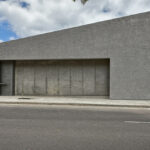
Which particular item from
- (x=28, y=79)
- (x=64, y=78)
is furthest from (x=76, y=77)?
(x=28, y=79)

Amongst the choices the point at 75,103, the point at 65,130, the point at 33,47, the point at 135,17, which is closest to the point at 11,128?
the point at 65,130

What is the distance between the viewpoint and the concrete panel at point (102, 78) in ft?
44.3

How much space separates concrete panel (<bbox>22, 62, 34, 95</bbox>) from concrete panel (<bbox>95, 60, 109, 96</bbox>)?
5.94m

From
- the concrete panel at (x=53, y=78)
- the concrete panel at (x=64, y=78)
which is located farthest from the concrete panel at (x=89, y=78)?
the concrete panel at (x=53, y=78)

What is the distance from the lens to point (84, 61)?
44.9ft

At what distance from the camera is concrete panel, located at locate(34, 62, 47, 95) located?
1417 cm

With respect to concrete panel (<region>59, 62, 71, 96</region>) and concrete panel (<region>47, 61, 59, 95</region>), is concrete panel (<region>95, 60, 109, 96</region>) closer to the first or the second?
concrete panel (<region>59, 62, 71, 96</region>)

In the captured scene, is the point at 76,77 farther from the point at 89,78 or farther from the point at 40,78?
the point at 40,78

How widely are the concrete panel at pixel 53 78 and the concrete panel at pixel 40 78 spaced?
1.28 ft

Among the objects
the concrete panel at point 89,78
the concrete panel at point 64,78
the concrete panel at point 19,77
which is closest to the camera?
the concrete panel at point 89,78

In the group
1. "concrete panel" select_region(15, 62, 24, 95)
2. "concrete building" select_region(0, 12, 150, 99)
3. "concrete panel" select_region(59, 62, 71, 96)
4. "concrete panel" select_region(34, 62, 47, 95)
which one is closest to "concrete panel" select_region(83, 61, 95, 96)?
"concrete building" select_region(0, 12, 150, 99)

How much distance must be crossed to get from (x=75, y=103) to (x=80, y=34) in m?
5.65

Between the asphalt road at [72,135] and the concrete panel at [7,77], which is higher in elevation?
the concrete panel at [7,77]

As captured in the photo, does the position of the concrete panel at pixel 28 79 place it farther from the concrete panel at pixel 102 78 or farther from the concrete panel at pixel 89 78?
the concrete panel at pixel 102 78
